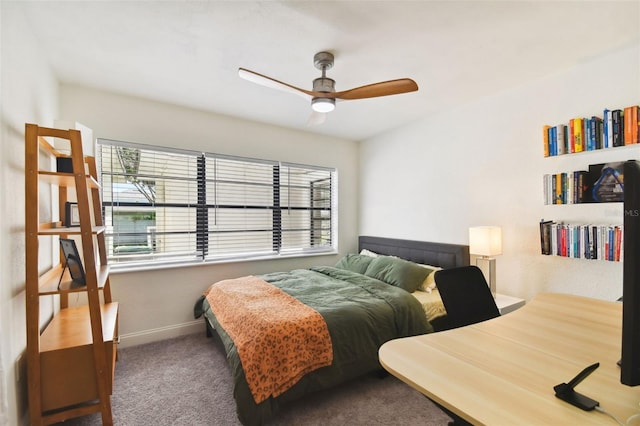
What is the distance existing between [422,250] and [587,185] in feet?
5.56

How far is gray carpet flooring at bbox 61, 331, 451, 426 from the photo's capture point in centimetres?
191

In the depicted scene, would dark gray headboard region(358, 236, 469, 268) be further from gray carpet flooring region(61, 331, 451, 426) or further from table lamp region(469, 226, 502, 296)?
gray carpet flooring region(61, 331, 451, 426)

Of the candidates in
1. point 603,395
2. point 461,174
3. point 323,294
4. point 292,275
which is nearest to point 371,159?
point 461,174

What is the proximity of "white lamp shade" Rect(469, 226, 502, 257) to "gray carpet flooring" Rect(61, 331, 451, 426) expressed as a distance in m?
1.40

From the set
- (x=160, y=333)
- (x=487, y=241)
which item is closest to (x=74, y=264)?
(x=160, y=333)

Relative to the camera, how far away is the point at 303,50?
2154 millimetres

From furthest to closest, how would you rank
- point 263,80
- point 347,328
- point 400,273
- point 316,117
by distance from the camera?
point 400,273
point 316,117
point 347,328
point 263,80

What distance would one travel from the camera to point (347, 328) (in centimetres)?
220

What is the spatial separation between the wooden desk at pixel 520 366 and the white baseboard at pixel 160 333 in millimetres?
2832

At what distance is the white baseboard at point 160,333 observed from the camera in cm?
296

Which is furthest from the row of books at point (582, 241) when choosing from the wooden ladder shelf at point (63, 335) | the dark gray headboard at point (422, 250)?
the wooden ladder shelf at point (63, 335)

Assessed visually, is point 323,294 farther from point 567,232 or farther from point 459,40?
point 459,40

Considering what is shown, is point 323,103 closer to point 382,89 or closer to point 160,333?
point 382,89

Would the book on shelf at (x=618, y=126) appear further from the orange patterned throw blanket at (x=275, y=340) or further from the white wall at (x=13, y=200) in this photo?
the white wall at (x=13, y=200)
